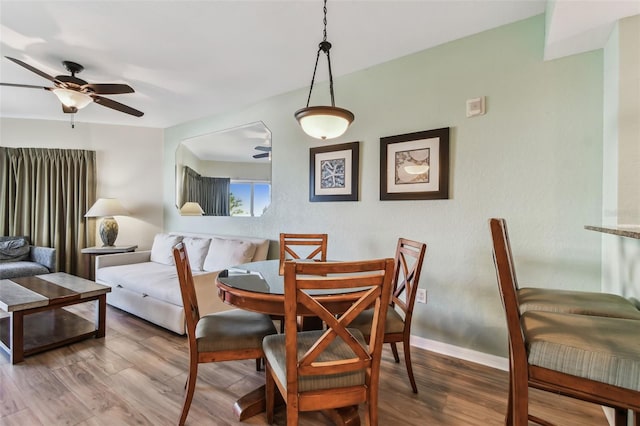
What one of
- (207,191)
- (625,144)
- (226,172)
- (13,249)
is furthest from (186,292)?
(13,249)

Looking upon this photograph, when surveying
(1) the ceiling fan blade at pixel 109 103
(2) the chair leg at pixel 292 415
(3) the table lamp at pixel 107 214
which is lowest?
(2) the chair leg at pixel 292 415

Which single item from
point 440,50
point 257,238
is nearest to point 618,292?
point 440,50

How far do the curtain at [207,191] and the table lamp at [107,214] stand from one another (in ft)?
3.00

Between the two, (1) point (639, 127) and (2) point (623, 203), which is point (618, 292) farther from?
(1) point (639, 127)

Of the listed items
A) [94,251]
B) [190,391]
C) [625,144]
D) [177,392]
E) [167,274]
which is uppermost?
[625,144]

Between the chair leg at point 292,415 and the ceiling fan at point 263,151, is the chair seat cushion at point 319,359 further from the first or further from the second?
the ceiling fan at point 263,151

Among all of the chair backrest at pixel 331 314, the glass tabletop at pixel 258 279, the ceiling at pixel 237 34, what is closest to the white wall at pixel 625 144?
the ceiling at pixel 237 34

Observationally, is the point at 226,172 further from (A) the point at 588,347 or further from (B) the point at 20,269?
(A) the point at 588,347

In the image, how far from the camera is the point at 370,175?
2.79 metres

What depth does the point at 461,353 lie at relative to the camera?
7.60 feet

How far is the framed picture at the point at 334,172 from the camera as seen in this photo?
113 inches

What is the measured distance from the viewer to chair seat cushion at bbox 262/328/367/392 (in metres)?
1.24

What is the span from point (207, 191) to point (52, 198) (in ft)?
7.42

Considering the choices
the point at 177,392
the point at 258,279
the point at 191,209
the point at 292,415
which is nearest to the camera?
the point at 292,415
